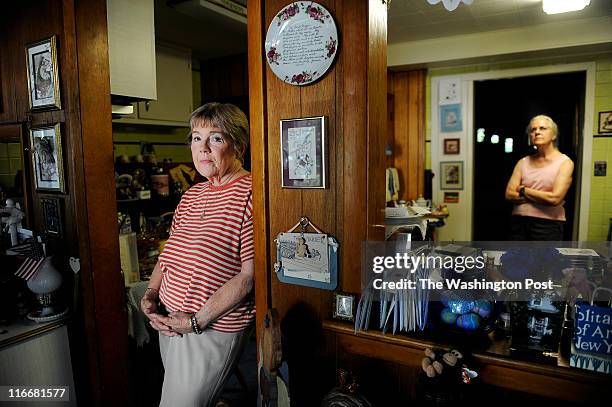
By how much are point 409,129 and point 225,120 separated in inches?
143

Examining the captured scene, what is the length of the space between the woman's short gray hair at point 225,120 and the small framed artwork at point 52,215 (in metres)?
0.93

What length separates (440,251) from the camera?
148 centimetres

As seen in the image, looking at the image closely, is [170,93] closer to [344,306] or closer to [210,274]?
[210,274]

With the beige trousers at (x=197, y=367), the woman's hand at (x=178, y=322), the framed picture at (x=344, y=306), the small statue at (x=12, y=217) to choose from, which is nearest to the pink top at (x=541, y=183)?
the framed picture at (x=344, y=306)

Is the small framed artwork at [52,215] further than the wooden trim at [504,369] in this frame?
Yes

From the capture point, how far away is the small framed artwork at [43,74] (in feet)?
6.67

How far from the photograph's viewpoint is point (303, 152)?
152cm

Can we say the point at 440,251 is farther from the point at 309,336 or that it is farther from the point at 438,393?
the point at 309,336

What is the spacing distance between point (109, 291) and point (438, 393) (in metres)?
1.63

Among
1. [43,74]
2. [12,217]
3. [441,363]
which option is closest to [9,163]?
[12,217]

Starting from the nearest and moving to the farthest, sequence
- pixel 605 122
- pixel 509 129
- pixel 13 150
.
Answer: pixel 13 150 → pixel 605 122 → pixel 509 129

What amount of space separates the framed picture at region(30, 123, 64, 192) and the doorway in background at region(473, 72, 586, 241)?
4.05 metres

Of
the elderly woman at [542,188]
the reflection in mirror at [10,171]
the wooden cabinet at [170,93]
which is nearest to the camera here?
the reflection in mirror at [10,171]

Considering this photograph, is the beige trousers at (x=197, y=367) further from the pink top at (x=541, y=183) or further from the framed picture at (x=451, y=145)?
the framed picture at (x=451, y=145)
